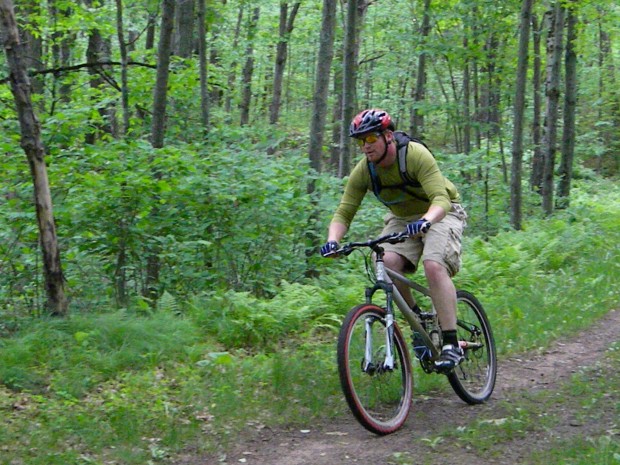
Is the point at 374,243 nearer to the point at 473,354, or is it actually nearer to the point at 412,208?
the point at 412,208

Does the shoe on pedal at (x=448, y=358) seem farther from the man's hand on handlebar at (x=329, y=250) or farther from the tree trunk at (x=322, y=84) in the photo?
the tree trunk at (x=322, y=84)

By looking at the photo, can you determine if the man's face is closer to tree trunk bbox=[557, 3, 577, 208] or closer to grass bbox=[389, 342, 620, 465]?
grass bbox=[389, 342, 620, 465]

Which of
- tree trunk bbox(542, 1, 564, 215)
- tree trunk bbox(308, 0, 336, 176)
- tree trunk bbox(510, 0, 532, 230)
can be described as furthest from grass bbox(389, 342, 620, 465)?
tree trunk bbox(542, 1, 564, 215)

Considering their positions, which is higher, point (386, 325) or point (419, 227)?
point (419, 227)

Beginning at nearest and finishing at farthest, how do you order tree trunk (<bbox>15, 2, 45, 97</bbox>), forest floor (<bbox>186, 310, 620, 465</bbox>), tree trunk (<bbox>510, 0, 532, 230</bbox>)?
1. forest floor (<bbox>186, 310, 620, 465</bbox>)
2. tree trunk (<bbox>15, 2, 45, 97</bbox>)
3. tree trunk (<bbox>510, 0, 532, 230</bbox>)

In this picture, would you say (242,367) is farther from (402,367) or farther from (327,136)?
(327,136)

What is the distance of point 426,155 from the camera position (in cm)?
587

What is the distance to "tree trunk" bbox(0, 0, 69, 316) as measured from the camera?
6922mm

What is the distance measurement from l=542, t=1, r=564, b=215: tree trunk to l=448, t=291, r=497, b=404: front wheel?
11194 mm

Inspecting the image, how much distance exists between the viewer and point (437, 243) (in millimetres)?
5945

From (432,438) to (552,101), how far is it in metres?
13.1

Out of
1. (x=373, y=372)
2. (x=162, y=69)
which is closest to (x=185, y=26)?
(x=162, y=69)

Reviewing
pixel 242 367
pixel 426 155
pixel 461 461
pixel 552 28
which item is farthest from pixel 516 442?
pixel 552 28

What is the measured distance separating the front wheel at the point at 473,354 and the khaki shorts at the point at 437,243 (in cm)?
65
